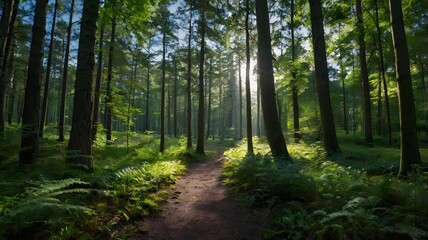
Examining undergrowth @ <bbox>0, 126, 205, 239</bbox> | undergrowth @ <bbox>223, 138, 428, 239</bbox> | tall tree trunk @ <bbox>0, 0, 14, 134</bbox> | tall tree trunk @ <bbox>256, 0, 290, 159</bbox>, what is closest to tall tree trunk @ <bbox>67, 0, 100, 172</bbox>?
undergrowth @ <bbox>0, 126, 205, 239</bbox>

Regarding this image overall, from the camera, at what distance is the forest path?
4434 millimetres

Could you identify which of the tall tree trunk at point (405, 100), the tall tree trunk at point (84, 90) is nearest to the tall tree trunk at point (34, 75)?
the tall tree trunk at point (84, 90)

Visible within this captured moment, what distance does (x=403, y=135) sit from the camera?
245 inches

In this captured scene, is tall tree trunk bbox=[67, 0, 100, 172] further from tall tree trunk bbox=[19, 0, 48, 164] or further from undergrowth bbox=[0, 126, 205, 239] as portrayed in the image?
tall tree trunk bbox=[19, 0, 48, 164]

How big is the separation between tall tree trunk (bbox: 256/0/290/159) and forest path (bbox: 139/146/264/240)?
2692 mm

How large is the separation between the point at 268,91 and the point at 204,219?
540 cm

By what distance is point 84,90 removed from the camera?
6020 mm

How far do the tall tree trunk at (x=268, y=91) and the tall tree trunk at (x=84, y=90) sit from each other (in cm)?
556

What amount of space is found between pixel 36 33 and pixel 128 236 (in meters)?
7.37

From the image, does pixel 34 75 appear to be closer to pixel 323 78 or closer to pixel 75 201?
pixel 75 201

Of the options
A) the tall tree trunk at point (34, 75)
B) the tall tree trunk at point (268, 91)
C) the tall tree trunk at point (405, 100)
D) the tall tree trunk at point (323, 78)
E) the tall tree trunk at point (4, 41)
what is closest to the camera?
the tall tree trunk at point (405, 100)

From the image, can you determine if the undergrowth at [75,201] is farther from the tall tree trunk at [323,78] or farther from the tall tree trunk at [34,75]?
the tall tree trunk at [323,78]

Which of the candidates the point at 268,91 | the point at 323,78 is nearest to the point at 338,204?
the point at 268,91

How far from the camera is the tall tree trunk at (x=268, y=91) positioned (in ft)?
29.4
